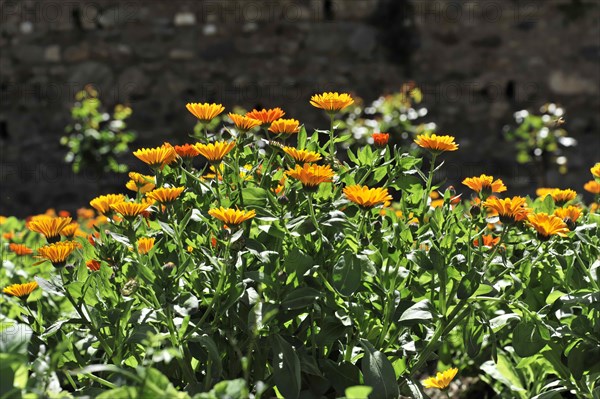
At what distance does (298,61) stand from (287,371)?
524 centimetres

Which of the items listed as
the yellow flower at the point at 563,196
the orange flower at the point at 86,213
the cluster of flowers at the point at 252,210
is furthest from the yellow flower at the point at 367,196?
the orange flower at the point at 86,213

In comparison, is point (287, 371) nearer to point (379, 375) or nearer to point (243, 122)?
point (379, 375)

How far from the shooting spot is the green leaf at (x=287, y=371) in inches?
61.9

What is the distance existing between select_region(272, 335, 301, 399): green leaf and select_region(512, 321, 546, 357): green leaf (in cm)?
52

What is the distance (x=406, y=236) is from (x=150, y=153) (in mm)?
638

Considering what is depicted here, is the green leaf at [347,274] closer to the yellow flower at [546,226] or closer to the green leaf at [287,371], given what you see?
the green leaf at [287,371]

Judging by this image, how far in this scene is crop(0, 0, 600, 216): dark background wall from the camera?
6480 mm

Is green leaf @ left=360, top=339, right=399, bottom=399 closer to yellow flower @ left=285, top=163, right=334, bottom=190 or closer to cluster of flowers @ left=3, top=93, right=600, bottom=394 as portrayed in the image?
cluster of flowers @ left=3, top=93, right=600, bottom=394

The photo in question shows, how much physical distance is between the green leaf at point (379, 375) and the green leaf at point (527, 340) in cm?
31

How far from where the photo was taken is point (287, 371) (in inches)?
62.4

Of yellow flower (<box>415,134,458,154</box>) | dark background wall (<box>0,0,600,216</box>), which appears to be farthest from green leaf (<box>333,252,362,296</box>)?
dark background wall (<box>0,0,600,216</box>)

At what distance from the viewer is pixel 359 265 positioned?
1590 millimetres

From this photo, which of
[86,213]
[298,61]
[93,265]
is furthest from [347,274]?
[298,61]

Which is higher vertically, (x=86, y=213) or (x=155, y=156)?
(x=155, y=156)
